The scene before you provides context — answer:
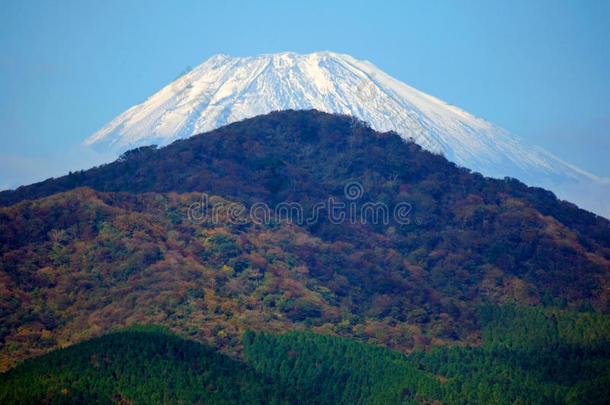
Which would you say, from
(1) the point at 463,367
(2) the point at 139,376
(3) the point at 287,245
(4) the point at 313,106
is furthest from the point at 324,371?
(4) the point at 313,106

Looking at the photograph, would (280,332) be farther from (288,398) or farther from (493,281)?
(493,281)

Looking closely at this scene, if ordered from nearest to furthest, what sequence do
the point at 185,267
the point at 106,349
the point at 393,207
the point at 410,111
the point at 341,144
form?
1. the point at 106,349
2. the point at 185,267
3. the point at 393,207
4. the point at 341,144
5. the point at 410,111

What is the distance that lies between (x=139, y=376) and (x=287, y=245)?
2069 cm

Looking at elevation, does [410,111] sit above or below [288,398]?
above

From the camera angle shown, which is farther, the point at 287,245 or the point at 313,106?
the point at 313,106

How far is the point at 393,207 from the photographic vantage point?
59.4m

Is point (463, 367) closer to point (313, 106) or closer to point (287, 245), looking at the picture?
point (287, 245)

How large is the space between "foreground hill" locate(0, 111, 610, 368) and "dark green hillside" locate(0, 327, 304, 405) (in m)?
3.51

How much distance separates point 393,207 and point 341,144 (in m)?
8.31

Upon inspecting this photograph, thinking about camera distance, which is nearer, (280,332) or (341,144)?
(280,332)

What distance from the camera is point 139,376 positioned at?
1281 inches

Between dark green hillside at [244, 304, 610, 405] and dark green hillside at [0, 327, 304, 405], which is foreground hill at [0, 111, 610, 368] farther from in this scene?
dark green hillside at [0, 327, 304, 405]

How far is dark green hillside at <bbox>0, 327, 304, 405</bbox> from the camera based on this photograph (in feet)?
97.9

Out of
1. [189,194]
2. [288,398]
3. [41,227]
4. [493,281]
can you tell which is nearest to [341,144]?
[189,194]
